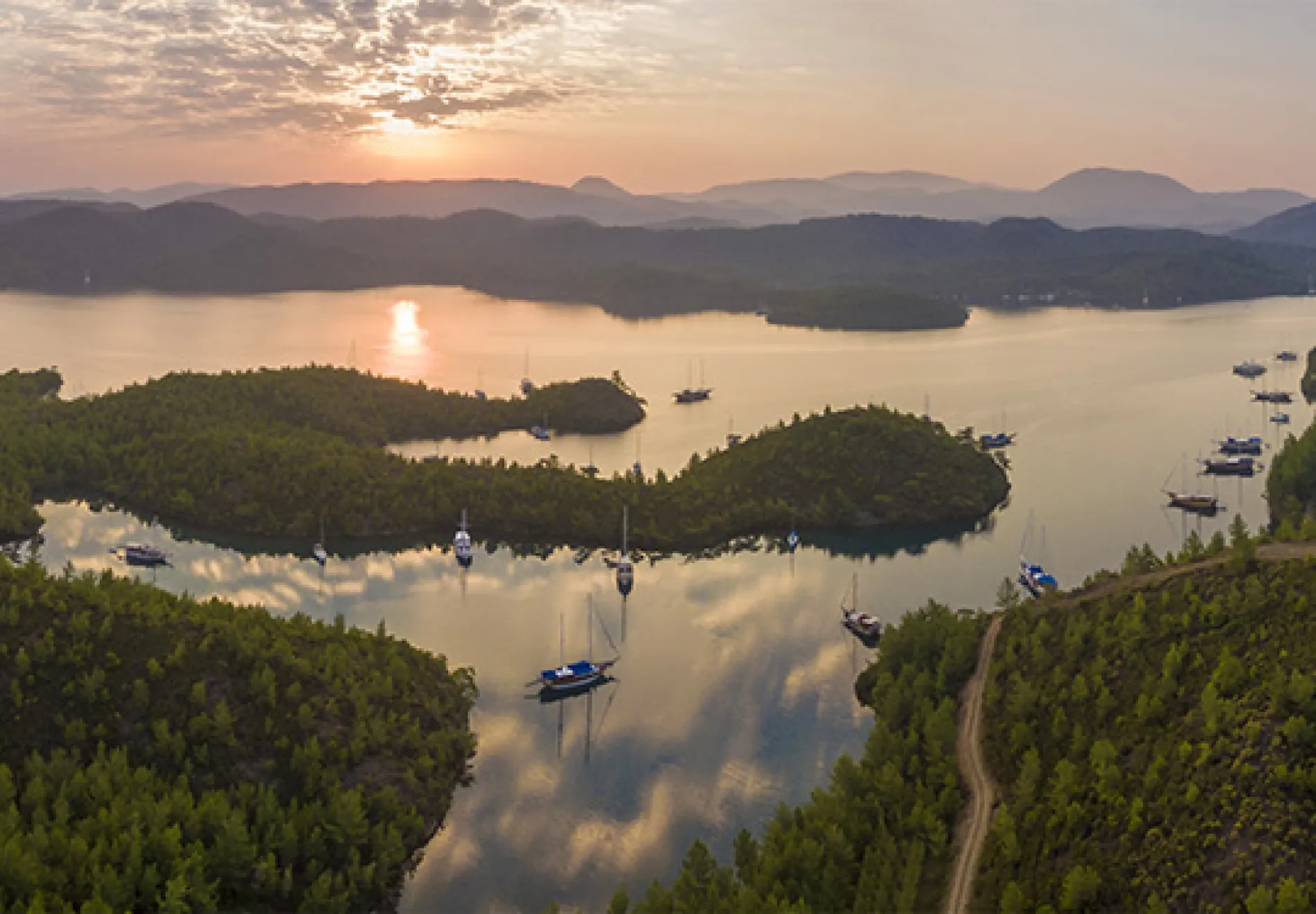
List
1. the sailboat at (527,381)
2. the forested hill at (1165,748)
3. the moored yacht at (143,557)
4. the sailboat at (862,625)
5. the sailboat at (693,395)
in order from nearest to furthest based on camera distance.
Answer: the forested hill at (1165,748) → the sailboat at (862,625) → the moored yacht at (143,557) → the sailboat at (693,395) → the sailboat at (527,381)

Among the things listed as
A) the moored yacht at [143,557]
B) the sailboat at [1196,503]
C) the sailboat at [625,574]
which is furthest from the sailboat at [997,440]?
the moored yacht at [143,557]

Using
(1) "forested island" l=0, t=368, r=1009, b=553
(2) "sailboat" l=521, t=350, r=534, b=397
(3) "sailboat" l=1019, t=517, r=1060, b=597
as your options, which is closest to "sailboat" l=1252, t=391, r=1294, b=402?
(1) "forested island" l=0, t=368, r=1009, b=553

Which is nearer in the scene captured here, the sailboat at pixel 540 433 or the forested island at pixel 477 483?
the forested island at pixel 477 483

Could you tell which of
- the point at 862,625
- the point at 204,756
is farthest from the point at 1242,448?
the point at 204,756

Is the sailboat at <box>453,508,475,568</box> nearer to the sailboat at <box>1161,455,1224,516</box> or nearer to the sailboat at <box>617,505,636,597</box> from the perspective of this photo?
the sailboat at <box>617,505,636,597</box>

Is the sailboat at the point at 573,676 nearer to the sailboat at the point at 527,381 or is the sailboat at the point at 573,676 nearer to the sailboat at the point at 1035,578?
the sailboat at the point at 1035,578

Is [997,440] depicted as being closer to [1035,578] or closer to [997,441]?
[997,441]
